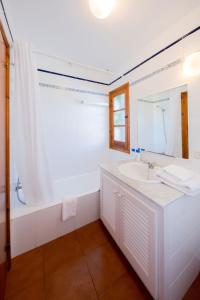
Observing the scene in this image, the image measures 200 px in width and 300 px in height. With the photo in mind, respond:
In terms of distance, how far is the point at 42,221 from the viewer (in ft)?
4.62

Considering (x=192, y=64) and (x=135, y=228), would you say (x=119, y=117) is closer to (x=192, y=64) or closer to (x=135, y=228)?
(x=192, y=64)

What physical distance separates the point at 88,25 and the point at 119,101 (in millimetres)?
1141

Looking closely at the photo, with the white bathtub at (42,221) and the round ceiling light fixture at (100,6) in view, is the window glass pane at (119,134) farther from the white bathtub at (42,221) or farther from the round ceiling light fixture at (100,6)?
the round ceiling light fixture at (100,6)

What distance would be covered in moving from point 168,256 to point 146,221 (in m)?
0.22

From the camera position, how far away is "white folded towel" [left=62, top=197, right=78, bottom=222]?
58.6 inches

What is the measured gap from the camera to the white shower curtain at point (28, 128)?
137 centimetres

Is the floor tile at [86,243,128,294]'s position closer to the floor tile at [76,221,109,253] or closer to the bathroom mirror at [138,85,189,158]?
the floor tile at [76,221,109,253]

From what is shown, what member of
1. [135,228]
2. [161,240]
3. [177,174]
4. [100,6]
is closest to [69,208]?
[135,228]

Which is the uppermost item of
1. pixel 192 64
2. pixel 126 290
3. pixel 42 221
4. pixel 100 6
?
pixel 100 6

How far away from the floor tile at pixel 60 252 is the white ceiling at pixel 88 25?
2.29 meters

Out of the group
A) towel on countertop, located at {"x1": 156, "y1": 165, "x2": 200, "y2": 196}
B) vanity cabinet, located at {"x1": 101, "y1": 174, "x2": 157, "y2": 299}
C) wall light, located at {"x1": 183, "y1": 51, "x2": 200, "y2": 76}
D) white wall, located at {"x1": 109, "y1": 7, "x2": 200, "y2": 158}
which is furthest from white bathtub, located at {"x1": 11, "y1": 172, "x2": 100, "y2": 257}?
wall light, located at {"x1": 183, "y1": 51, "x2": 200, "y2": 76}

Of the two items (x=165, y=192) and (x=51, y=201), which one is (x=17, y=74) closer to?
(x=51, y=201)

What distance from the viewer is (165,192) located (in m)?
0.90

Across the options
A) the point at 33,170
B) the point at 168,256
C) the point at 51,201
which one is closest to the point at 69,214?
the point at 51,201
